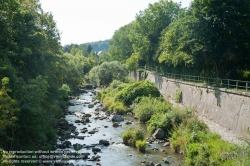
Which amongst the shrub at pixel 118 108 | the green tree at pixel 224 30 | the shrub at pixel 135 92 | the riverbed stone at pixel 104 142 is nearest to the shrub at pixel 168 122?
the riverbed stone at pixel 104 142

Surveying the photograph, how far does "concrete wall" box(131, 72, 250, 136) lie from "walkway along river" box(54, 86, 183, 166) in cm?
578

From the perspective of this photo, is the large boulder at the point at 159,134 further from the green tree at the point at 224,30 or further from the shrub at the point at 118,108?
the shrub at the point at 118,108

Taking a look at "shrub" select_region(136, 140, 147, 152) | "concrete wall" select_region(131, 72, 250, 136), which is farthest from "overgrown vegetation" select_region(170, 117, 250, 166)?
"shrub" select_region(136, 140, 147, 152)

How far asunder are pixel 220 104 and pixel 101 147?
12535mm

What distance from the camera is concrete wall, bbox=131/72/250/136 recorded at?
2174 centimetres

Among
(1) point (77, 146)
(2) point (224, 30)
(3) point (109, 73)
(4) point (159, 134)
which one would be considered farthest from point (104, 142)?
(3) point (109, 73)

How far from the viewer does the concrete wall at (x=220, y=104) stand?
21.7 metres

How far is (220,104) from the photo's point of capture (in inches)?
1021

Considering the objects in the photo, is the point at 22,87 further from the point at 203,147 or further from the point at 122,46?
the point at 122,46

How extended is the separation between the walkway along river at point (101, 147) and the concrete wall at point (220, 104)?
5.78 meters

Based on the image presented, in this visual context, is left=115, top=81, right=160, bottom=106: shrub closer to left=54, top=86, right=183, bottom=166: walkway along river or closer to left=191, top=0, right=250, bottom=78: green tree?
left=54, top=86, right=183, bottom=166: walkway along river

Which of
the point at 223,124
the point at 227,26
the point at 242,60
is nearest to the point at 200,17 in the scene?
the point at 227,26

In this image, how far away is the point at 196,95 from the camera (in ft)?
106

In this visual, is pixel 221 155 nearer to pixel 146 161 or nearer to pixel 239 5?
pixel 146 161
